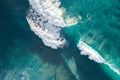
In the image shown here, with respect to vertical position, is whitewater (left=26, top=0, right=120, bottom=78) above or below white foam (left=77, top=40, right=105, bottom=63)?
above

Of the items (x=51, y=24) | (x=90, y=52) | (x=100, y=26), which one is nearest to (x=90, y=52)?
(x=90, y=52)

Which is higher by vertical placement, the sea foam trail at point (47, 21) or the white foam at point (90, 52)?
the sea foam trail at point (47, 21)

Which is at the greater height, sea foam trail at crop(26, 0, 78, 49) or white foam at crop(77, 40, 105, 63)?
sea foam trail at crop(26, 0, 78, 49)

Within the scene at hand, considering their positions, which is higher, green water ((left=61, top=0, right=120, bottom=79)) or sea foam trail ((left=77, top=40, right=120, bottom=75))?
green water ((left=61, top=0, right=120, bottom=79))

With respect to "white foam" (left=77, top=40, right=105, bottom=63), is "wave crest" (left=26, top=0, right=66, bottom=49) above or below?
above

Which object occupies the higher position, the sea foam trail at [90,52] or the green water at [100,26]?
the green water at [100,26]

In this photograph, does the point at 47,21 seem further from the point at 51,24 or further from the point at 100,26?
the point at 100,26

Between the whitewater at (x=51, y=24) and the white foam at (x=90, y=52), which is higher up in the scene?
the whitewater at (x=51, y=24)
